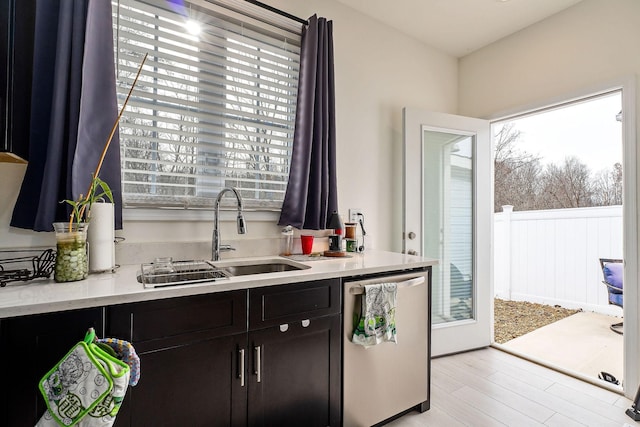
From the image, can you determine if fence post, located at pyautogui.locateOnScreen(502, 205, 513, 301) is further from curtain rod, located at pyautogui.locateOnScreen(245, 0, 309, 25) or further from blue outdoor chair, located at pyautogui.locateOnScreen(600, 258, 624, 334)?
curtain rod, located at pyautogui.locateOnScreen(245, 0, 309, 25)

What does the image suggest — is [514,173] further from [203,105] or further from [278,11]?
[203,105]

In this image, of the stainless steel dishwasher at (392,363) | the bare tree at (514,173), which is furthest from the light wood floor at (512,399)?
the bare tree at (514,173)

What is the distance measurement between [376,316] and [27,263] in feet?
5.42

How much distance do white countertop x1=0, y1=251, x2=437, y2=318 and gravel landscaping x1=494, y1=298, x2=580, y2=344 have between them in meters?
2.65

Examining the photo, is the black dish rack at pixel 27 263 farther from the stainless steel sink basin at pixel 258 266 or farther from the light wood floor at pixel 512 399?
the light wood floor at pixel 512 399

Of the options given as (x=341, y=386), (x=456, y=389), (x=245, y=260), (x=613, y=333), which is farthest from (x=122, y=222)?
(x=613, y=333)

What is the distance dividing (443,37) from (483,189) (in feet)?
4.71

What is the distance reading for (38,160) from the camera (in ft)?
4.69

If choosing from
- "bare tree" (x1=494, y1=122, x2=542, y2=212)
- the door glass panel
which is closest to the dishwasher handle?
the door glass panel

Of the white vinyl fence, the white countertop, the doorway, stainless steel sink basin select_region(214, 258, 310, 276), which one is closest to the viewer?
the white countertop

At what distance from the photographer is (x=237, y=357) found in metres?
1.32

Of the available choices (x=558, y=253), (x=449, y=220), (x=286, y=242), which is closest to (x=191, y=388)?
(x=286, y=242)

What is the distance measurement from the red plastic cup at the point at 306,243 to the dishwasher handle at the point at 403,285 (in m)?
0.59

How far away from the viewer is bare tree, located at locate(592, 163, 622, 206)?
4.15 meters
